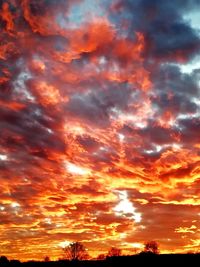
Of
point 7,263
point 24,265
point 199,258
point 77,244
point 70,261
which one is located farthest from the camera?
point 77,244

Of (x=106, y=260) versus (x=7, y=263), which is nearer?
(x=106, y=260)

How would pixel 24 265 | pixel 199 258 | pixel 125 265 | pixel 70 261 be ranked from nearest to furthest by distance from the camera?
pixel 199 258 < pixel 125 265 < pixel 70 261 < pixel 24 265

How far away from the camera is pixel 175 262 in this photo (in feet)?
73.9

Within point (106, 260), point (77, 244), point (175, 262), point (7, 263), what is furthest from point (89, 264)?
point (77, 244)

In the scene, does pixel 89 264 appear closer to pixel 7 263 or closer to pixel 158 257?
pixel 158 257

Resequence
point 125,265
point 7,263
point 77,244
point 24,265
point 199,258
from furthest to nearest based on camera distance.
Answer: point 77,244, point 7,263, point 24,265, point 125,265, point 199,258

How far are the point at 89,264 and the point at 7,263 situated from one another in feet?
30.1

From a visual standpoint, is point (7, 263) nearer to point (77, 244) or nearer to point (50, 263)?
point (50, 263)

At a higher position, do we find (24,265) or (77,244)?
(77,244)

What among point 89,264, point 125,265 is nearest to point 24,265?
point 89,264

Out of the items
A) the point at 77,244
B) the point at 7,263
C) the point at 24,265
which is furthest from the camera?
the point at 77,244

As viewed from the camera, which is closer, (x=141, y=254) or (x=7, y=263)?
(x=141, y=254)

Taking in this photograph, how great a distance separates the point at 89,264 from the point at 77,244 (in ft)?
424

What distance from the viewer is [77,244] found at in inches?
5886
